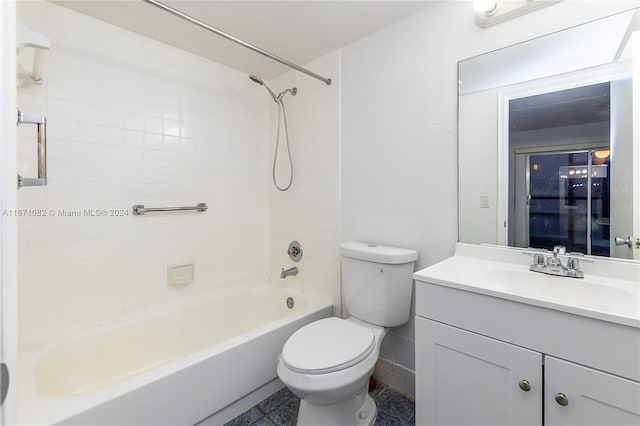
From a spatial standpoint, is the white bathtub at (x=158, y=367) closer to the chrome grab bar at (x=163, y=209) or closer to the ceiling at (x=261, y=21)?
the chrome grab bar at (x=163, y=209)

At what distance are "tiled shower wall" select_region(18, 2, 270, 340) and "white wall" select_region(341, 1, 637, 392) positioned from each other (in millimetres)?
932

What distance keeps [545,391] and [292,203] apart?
179 cm

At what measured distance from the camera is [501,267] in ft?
4.35

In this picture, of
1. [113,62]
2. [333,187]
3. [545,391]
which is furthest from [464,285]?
[113,62]

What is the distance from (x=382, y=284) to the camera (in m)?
1.59

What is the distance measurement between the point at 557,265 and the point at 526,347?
46cm

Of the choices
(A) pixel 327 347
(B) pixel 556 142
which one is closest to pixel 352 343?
(A) pixel 327 347

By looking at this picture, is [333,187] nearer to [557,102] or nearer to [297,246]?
[297,246]

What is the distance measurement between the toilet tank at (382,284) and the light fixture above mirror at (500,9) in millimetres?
1185

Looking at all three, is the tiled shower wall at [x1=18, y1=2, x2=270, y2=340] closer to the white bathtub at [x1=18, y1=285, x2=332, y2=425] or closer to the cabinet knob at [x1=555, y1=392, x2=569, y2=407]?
the white bathtub at [x1=18, y1=285, x2=332, y2=425]

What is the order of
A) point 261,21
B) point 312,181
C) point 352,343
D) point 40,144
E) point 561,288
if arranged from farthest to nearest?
point 312,181, point 261,21, point 352,343, point 561,288, point 40,144

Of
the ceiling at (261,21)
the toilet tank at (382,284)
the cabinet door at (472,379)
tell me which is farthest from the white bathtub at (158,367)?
the ceiling at (261,21)

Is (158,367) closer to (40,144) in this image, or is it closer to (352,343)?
(352,343)

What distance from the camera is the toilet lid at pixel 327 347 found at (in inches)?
48.1
